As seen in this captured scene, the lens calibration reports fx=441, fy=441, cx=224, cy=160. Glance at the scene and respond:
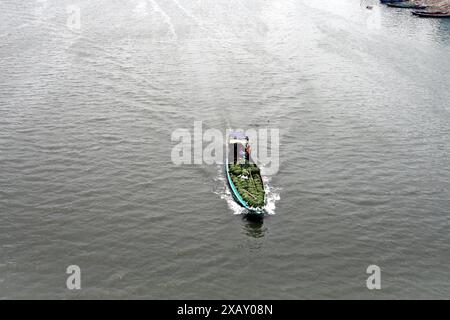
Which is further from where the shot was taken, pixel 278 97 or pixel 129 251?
pixel 278 97

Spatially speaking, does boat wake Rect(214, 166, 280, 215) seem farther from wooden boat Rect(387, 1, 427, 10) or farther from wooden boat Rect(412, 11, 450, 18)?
wooden boat Rect(387, 1, 427, 10)

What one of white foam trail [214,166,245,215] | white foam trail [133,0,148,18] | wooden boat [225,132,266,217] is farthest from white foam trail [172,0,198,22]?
white foam trail [214,166,245,215]

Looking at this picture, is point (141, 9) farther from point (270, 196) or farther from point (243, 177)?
point (270, 196)

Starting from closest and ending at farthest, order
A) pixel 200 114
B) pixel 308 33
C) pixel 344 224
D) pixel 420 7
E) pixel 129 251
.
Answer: pixel 129 251
pixel 344 224
pixel 200 114
pixel 308 33
pixel 420 7

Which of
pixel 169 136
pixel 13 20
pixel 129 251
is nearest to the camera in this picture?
pixel 129 251
